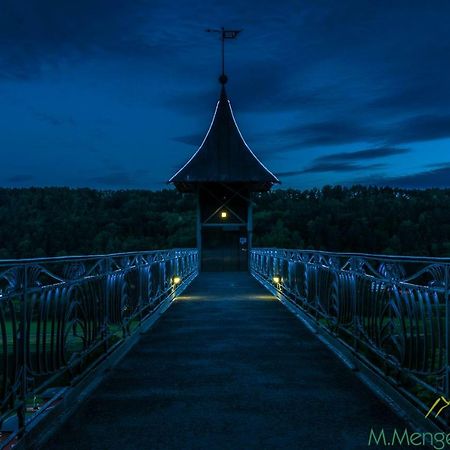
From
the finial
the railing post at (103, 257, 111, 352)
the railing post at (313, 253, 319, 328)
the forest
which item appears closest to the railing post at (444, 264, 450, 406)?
the railing post at (103, 257, 111, 352)

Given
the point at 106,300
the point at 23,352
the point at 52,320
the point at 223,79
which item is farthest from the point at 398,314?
the point at 223,79

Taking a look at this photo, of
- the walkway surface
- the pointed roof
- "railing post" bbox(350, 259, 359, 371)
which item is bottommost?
the walkway surface

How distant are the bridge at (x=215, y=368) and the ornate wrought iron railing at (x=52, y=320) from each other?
1cm

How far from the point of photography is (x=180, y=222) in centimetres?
6862

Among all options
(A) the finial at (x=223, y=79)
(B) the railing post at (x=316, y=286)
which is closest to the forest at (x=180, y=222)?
(A) the finial at (x=223, y=79)

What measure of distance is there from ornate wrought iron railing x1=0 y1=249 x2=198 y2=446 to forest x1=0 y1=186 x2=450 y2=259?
5251 centimetres

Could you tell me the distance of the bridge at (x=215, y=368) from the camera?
12.6ft

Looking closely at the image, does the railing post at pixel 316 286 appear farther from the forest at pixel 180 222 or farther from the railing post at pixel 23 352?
the forest at pixel 180 222

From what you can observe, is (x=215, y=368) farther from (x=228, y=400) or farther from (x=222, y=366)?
(x=228, y=400)

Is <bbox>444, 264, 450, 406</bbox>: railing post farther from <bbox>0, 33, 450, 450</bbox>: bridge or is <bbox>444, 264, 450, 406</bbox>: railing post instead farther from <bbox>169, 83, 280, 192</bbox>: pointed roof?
<bbox>169, 83, 280, 192</bbox>: pointed roof

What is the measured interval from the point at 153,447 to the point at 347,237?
73.2 m

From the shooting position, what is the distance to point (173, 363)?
6.34m

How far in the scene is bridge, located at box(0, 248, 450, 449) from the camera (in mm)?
3854

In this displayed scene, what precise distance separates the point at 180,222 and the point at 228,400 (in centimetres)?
6410
